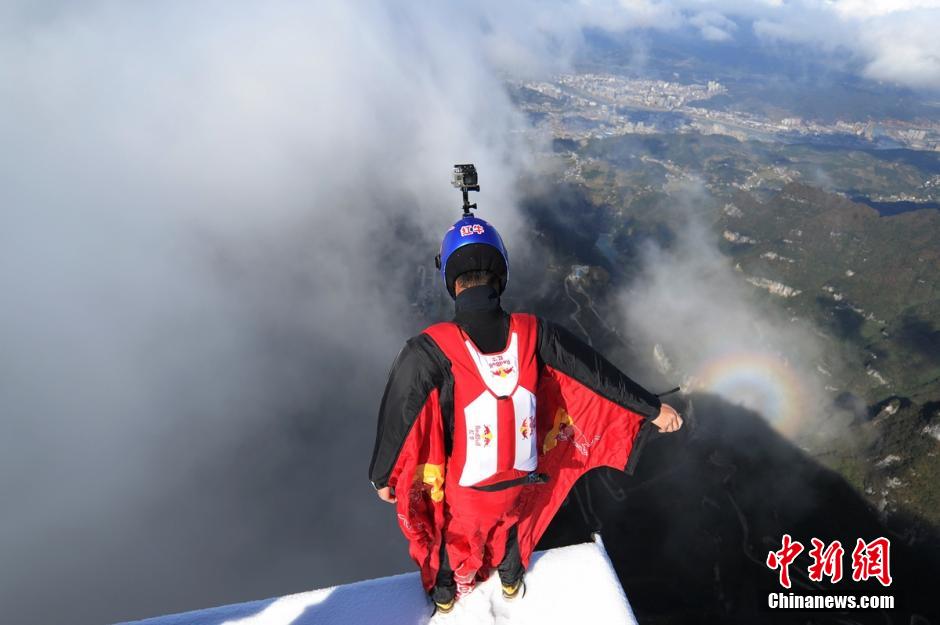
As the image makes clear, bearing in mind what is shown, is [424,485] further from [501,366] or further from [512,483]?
[501,366]

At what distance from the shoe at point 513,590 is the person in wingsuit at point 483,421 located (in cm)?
2

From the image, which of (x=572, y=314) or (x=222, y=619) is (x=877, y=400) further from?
(x=222, y=619)

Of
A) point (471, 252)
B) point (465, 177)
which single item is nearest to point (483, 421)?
point (471, 252)

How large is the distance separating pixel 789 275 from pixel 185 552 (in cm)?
23053

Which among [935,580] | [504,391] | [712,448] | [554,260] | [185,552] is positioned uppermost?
[554,260]

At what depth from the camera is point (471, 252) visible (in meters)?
4.67

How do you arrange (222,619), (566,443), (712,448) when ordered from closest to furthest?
(222,619) → (566,443) → (712,448)

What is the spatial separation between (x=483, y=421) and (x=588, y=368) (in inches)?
53.4

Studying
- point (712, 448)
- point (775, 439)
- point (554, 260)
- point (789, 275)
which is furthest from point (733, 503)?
point (554, 260)

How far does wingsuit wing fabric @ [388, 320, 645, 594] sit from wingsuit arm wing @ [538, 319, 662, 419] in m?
0.18

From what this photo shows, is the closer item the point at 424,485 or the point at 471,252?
the point at 471,252

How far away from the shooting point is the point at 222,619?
210 inches

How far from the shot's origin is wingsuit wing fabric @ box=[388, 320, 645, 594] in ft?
15.8

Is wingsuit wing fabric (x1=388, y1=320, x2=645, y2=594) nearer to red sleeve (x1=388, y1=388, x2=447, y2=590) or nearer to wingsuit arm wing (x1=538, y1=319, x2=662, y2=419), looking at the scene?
red sleeve (x1=388, y1=388, x2=447, y2=590)
